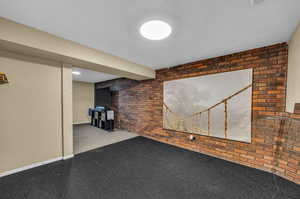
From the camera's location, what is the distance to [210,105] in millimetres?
2500

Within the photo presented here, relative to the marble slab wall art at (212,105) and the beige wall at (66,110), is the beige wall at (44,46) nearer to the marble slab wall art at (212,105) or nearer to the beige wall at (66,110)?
the beige wall at (66,110)

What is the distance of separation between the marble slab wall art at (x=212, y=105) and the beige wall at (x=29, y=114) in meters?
2.71

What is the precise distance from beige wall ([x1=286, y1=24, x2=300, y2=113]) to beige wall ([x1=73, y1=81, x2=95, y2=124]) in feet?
24.0

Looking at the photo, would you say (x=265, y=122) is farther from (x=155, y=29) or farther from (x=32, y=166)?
(x=32, y=166)

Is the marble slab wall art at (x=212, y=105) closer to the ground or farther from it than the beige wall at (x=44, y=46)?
closer to the ground

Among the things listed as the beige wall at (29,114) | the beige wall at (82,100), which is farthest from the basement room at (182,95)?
the beige wall at (82,100)

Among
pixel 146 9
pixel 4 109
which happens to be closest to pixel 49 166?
pixel 4 109

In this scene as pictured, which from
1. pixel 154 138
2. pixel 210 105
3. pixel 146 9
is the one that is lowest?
pixel 154 138

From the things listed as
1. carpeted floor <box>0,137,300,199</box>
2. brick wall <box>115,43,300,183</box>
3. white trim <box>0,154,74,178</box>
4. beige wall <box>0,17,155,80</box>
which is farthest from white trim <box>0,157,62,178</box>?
Answer: brick wall <box>115,43,300,183</box>

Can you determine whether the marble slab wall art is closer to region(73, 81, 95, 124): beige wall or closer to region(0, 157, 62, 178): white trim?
region(0, 157, 62, 178): white trim

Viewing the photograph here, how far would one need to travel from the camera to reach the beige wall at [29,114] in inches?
68.8

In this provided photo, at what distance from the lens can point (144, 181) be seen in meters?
1.68

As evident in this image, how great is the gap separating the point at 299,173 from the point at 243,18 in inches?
92.9

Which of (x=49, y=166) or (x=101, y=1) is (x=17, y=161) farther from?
(x=101, y=1)
